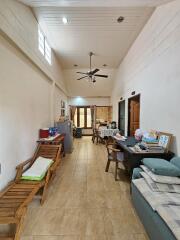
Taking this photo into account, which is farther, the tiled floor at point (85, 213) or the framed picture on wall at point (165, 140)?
the framed picture on wall at point (165, 140)

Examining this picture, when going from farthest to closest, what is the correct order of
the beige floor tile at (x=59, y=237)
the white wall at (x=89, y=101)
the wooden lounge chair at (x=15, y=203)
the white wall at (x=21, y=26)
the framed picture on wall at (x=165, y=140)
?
the white wall at (x=89, y=101) → the framed picture on wall at (x=165, y=140) → the white wall at (x=21, y=26) → the beige floor tile at (x=59, y=237) → the wooden lounge chair at (x=15, y=203)

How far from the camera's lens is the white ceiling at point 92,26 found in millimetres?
2725

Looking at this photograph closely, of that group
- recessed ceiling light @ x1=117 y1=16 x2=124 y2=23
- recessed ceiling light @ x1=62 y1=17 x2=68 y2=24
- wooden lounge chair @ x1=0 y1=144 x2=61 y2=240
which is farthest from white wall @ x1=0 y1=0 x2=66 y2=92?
wooden lounge chair @ x1=0 y1=144 x2=61 y2=240

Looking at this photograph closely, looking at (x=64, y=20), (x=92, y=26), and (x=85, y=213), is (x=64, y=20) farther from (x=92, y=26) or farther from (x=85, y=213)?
(x=85, y=213)

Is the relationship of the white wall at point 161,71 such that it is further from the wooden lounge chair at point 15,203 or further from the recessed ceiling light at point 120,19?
the wooden lounge chair at point 15,203

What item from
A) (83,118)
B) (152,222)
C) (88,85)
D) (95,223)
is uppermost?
(88,85)

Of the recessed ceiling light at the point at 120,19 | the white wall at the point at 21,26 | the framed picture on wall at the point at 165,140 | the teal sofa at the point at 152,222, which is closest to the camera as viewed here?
the teal sofa at the point at 152,222

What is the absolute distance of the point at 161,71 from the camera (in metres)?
3.16

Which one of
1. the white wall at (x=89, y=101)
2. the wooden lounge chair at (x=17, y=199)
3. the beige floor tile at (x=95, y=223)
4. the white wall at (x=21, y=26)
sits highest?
the white wall at (x=21, y=26)

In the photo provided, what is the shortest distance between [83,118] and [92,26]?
7.25 m

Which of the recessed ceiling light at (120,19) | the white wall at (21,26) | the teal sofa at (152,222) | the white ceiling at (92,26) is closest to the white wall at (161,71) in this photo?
the white ceiling at (92,26)

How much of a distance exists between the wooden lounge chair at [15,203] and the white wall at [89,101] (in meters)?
8.41

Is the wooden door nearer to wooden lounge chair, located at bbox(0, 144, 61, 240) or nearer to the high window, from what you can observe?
wooden lounge chair, located at bbox(0, 144, 61, 240)

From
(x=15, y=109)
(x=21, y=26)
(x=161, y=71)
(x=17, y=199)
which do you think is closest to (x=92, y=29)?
(x=21, y=26)
